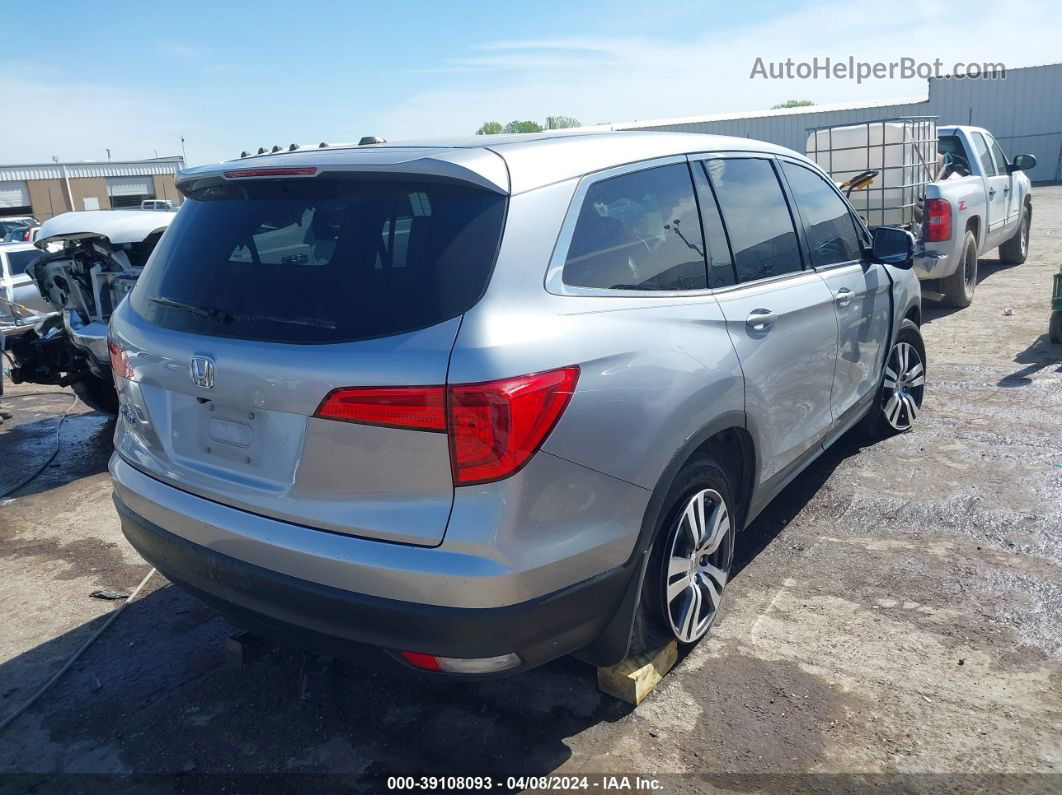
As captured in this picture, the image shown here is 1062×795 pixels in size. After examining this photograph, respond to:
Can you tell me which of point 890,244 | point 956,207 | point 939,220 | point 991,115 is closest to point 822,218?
point 890,244

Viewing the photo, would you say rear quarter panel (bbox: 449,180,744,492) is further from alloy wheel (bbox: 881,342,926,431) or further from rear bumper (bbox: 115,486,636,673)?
alloy wheel (bbox: 881,342,926,431)

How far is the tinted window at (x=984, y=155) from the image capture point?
1013cm

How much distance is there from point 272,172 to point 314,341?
68 centimetres

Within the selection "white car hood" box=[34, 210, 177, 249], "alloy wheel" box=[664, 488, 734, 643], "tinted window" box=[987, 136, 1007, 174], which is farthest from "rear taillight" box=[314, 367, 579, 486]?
"tinted window" box=[987, 136, 1007, 174]

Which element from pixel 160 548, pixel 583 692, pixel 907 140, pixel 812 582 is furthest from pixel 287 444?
pixel 907 140

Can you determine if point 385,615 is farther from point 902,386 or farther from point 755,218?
point 902,386

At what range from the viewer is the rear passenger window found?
340 centimetres

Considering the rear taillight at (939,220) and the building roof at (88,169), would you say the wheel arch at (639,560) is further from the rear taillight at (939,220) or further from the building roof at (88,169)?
the building roof at (88,169)

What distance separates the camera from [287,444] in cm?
236

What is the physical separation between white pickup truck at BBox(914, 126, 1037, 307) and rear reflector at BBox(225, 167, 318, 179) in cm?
670

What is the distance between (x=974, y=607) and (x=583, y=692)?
1709 mm

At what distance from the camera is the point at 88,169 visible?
2208 inches

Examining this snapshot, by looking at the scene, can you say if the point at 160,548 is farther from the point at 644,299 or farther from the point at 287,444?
the point at 644,299

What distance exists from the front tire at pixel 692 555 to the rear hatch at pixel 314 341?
100cm
